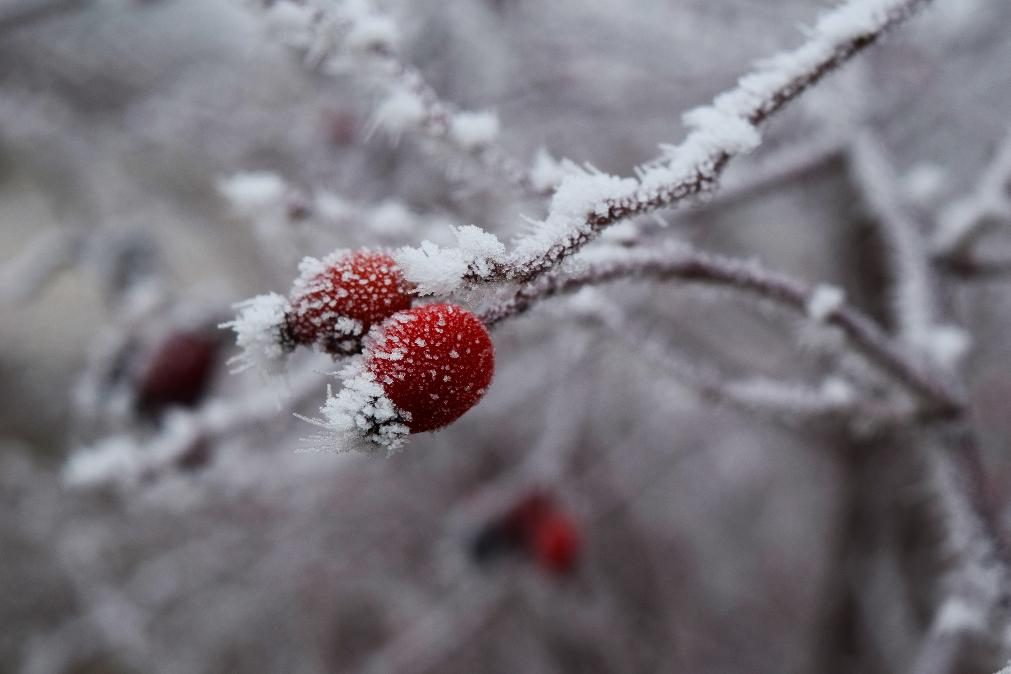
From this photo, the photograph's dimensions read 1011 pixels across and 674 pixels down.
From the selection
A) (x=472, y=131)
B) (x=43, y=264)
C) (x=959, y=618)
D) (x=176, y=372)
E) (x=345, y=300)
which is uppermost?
(x=43, y=264)

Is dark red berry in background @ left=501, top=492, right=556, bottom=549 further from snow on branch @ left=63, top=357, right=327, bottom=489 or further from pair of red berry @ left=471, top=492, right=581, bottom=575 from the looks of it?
snow on branch @ left=63, top=357, right=327, bottom=489

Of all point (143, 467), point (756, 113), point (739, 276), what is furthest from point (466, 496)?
point (756, 113)

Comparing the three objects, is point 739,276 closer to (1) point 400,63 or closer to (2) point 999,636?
(1) point 400,63

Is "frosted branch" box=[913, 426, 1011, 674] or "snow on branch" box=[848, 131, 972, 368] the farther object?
"snow on branch" box=[848, 131, 972, 368]

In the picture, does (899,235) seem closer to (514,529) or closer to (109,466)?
(514,529)

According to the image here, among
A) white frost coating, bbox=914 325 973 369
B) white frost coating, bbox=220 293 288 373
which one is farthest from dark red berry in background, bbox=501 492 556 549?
white frost coating, bbox=220 293 288 373

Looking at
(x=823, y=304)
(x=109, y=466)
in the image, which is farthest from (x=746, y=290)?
(x=109, y=466)

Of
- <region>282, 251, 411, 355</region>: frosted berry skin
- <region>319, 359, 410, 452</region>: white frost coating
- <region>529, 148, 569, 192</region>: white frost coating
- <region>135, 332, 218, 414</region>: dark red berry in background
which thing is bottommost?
<region>319, 359, 410, 452</region>: white frost coating
